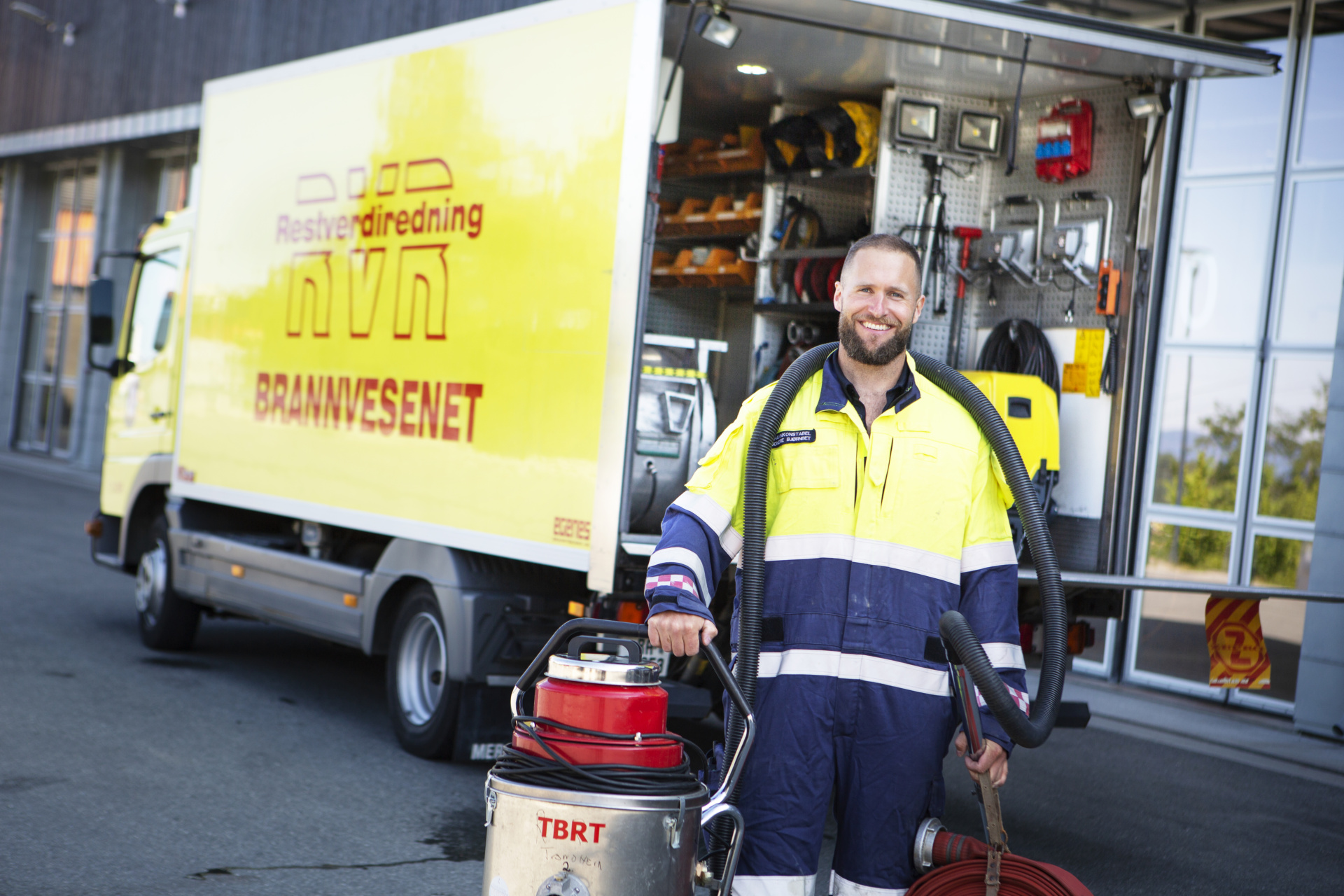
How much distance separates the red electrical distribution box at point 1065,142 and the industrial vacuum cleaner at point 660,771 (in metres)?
3.68

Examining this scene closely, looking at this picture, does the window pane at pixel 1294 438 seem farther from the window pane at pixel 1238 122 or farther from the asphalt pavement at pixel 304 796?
the asphalt pavement at pixel 304 796

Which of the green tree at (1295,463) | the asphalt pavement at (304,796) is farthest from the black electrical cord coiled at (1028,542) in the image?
the green tree at (1295,463)

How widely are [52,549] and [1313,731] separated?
417 inches

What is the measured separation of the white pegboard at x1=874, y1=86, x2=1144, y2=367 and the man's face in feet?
11.6

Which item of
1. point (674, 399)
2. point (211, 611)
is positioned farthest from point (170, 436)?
point (674, 399)

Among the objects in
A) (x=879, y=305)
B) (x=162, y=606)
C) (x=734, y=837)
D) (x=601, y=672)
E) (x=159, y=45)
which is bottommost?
(x=162, y=606)

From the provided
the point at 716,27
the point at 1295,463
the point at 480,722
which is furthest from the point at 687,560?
the point at 1295,463

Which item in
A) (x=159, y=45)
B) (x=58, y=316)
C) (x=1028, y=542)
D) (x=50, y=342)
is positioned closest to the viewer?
(x=1028, y=542)

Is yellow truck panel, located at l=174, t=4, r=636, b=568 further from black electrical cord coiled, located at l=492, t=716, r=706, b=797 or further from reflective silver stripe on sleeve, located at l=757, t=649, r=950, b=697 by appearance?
black electrical cord coiled, located at l=492, t=716, r=706, b=797

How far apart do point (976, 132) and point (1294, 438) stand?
3.92 metres

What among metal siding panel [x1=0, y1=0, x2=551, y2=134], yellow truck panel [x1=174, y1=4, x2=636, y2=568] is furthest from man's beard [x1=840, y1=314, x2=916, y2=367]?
metal siding panel [x1=0, y1=0, x2=551, y2=134]

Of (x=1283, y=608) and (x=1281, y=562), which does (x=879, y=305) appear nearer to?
(x=1283, y=608)

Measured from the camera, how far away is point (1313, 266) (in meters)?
9.17

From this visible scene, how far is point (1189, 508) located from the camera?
32.2ft
